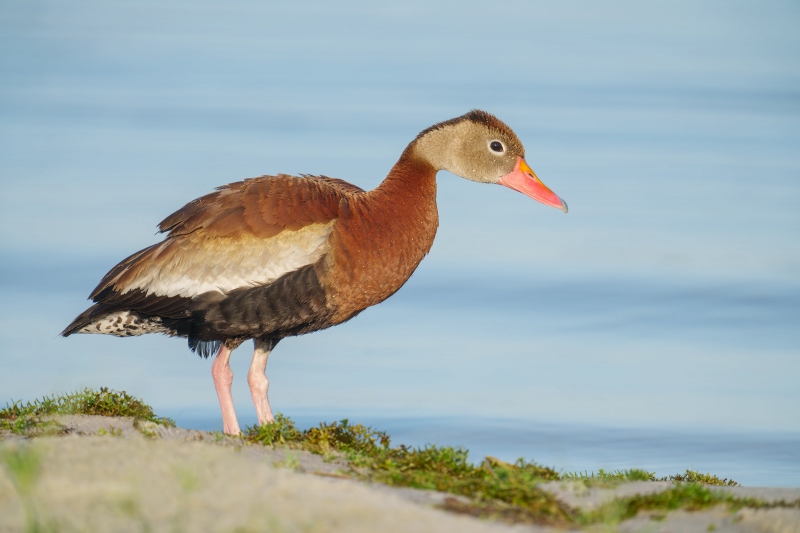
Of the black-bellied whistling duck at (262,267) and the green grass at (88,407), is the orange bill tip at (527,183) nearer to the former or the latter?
the black-bellied whistling duck at (262,267)

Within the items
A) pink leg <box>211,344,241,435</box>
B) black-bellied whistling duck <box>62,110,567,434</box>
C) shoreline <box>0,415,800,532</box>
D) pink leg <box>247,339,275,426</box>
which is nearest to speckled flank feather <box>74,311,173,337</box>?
black-bellied whistling duck <box>62,110,567,434</box>

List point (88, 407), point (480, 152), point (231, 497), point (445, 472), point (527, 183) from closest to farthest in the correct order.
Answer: point (231, 497) → point (445, 472) → point (88, 407) → point (480, 152) → point (527, 183)

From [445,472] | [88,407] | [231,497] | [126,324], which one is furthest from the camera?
[126,324]

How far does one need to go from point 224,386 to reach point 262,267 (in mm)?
1009

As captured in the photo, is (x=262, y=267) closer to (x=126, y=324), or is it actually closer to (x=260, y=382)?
(x=260, y=382)

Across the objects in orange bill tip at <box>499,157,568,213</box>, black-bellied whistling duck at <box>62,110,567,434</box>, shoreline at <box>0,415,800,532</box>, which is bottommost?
shoreline at <box>0,415,800,532</box>

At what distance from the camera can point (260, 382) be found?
827cm

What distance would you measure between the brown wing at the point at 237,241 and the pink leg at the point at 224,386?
0.63 metres

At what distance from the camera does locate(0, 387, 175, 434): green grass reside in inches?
281

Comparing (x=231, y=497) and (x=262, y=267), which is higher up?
(x=262, y=267)

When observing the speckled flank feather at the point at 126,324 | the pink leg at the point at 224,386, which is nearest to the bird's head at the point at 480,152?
the pink leg at the point at 224,386

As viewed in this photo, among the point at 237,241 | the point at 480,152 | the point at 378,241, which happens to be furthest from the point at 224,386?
Result: the point at 480,152

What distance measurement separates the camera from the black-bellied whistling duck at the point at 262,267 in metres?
7.93

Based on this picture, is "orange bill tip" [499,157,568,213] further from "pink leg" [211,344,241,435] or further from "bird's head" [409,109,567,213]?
"pink leg" [211,344,241,435]
